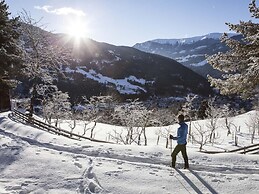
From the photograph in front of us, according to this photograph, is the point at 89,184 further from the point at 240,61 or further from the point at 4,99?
the point at 4,99

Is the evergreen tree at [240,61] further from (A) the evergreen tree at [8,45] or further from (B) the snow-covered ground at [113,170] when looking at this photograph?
(A) the evergreen tree at [8,45]

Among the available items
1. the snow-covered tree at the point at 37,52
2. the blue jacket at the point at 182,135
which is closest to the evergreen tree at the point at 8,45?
the snow-covered tree at the point at 37,52

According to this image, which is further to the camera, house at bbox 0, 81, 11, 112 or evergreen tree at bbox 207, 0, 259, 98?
house at bbox 0, 81, 11, 112

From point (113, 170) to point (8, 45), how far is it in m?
21.3

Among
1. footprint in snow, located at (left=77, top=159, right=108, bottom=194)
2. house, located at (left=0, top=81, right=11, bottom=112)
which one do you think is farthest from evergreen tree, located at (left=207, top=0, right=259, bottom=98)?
house, located at (left=0, top=81, right=11, bottom=112)

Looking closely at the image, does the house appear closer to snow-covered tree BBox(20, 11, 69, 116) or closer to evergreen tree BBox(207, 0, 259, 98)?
snow-covered tree BBox(20, 11, 69, 116)

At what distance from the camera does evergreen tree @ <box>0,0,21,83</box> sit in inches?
971

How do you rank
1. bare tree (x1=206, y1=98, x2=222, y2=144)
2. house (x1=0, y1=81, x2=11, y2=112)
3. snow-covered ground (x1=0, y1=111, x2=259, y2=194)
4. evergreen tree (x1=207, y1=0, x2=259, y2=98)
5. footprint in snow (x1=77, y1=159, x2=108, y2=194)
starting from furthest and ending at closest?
Result: bare tree (x1=206, y1=98, x2=222, y2=144) < house (x1=0, y1=81, x2=11, y2=112) < evergreen tree (x1=207, y1=0, x2=259, y2=98) < snow-covered ground (x1=0, y1=111, x2=259, y2=194) < footprint in snow (x1=77, y1=159, x2=108, y2=194)

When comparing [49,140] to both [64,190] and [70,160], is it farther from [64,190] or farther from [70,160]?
[64,190]

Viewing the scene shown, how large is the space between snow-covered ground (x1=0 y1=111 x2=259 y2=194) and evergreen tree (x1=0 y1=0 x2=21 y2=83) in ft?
36.2

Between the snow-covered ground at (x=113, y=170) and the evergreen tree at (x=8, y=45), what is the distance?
11.0 metres

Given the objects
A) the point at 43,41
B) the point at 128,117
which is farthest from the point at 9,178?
the point at 128,117

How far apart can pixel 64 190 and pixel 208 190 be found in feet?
13.6

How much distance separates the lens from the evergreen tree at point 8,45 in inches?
971
